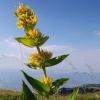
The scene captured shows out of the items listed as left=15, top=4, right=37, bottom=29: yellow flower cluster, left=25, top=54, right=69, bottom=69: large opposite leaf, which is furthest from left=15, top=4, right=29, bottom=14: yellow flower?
left=25, top=54, right=69, bottom=69: large opposite leaf

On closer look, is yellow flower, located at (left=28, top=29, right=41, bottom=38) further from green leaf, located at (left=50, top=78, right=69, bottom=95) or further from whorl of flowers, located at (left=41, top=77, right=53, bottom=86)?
green leaf, located at (left=50, top=78, right=69, bottom=95)

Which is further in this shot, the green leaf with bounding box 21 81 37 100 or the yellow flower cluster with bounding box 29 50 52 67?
the yellow flower cluster with bounding box 29 50 52 67

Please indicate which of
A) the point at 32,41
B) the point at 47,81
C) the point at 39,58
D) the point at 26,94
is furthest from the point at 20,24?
the point at 26,94

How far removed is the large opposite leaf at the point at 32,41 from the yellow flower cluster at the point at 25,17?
166mm

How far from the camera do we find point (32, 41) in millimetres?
4266

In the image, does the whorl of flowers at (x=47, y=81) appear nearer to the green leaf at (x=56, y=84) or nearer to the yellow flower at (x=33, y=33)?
the green leaf at (x=56, y=84)

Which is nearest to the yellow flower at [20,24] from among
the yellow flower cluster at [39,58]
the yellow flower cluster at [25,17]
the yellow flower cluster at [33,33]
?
the yellow flower cluster at [25,17]

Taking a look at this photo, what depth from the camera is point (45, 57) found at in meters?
4.34

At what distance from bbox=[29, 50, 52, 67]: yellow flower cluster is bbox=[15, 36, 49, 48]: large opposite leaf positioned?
0.43ft

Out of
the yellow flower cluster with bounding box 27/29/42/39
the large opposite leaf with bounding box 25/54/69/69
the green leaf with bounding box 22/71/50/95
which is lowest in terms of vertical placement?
the green leaf with bounding box 22/71/50/95

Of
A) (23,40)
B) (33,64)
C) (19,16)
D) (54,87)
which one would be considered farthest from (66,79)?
(19,16)

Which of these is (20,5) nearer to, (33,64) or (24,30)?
(24,30)

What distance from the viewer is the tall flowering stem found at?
4164mm

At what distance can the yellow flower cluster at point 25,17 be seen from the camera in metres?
4.18
